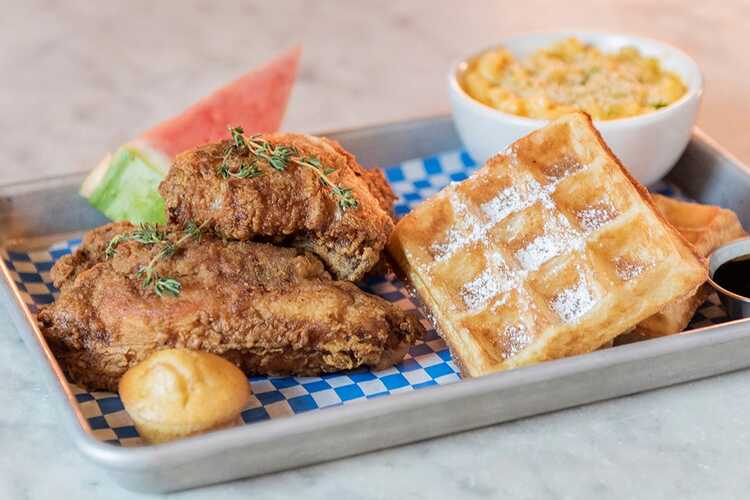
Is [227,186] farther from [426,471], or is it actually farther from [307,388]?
[426,471]

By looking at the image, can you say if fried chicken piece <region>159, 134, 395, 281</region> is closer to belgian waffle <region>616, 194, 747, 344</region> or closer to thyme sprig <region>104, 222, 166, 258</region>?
thyme sprig <region>104, 222, 166, 258</region>

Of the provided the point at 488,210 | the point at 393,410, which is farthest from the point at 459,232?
the point at 393,410

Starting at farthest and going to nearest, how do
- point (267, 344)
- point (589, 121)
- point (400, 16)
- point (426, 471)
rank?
point (400, 16)
point (589, 121)
point (267, 344)
point (426, 471)

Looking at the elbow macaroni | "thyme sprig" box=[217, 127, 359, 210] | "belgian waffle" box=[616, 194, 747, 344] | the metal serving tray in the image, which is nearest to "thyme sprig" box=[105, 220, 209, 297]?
"thyme sprig" box=[217, 127, 359, 210]

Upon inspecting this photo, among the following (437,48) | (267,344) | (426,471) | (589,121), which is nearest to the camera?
(426,471)

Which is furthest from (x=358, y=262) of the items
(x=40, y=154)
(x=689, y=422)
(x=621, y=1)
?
(x=621, y=1)

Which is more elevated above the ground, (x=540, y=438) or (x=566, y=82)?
(x=566, y=82)

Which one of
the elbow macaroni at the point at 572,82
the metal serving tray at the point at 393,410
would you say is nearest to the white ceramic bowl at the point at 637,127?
the elbow macaroni at the point at 572,82

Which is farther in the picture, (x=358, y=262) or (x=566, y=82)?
(x=566, y=82)

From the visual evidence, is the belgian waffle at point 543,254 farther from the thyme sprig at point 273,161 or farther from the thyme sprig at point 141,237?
the thyme sprig at point 141,237
